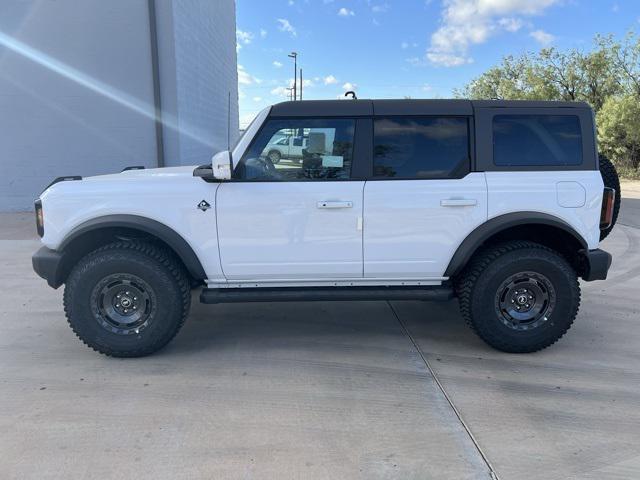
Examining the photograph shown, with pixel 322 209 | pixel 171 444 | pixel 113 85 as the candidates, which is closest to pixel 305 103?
pixel 322 209

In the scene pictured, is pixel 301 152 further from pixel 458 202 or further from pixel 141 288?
pixel 141 288

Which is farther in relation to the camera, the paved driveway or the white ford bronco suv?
the white ford bronco suv

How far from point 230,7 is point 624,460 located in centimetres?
1885

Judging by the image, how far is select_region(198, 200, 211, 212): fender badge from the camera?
11.7 ft

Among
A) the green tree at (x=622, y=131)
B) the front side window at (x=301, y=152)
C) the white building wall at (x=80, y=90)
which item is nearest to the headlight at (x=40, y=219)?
the front side window at (x=301, y=152)

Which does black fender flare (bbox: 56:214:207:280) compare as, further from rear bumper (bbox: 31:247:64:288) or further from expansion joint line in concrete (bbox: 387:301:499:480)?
expansion joint line in concrete (bbox: 387:301:499:480)

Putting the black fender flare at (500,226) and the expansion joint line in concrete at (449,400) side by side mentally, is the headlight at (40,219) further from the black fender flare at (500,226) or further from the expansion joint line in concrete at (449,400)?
the black fender flare at (500,226)

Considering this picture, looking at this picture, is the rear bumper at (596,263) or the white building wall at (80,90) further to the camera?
the white building wall at (80,90)

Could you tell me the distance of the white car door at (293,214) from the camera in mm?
3592

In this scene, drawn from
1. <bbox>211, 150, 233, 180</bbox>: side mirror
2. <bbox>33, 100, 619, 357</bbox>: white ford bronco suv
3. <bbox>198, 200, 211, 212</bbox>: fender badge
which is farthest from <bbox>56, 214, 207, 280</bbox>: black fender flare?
<bbox>211, 150, 233, 180</bbox>: side mirror

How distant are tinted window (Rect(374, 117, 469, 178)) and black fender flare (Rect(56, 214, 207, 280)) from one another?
1524mm

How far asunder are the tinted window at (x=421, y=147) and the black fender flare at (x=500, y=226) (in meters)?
0.44

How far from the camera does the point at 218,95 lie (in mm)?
15289

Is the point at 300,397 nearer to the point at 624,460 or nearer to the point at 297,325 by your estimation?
the point at 297,325
